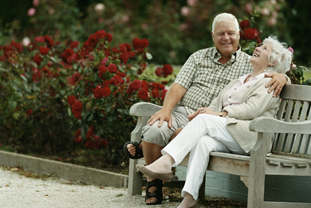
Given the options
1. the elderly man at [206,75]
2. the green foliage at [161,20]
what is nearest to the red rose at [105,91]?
the elderly man at [206,75]

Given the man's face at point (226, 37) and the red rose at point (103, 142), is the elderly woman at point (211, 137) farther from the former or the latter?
the red rose at point (103, 142)

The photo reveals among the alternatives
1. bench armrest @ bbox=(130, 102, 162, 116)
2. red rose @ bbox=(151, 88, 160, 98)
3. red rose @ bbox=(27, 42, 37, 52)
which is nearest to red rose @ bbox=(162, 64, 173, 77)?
red rose @ bbox=(151, 88, 160, 98)

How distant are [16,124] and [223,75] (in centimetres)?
279

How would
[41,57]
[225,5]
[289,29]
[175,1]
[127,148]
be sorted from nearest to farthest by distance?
[127,148], [41,57], [289,29], [225,5], [175,1]

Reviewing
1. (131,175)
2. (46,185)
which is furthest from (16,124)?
(131,175)

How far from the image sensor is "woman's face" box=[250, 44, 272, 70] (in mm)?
3408

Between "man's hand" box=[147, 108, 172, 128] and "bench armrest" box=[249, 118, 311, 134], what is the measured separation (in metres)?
0.83

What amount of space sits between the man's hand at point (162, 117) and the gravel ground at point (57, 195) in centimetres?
60

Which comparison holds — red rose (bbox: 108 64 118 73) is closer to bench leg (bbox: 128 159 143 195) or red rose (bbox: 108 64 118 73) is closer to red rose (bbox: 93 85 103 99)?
red rose (bbox: 93 85 103 99)

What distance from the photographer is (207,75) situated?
380cm

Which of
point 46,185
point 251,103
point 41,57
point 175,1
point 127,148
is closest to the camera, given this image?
point 251,103

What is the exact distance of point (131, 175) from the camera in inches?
152

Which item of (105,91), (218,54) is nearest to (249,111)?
(218,54)

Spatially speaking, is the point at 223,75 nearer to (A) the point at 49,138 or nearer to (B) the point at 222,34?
(B) the point at 222,34
